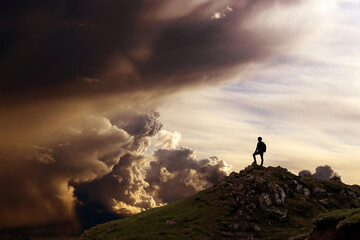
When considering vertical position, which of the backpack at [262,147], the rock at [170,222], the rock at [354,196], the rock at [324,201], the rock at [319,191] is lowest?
the rock at [170,222]

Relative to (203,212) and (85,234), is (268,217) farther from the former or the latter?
(85,234)

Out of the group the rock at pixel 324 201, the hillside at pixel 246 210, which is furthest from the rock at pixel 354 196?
the rock at pixel 324 201

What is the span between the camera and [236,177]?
70.7 metres

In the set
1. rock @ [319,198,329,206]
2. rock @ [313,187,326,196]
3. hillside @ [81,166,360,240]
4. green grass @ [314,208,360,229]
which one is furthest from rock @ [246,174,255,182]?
green grass @ [314,208,360,229]

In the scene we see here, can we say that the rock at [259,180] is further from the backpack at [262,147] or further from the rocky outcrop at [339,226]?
the rocky outcrop at [339,226]

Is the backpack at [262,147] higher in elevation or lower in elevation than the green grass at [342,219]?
higher

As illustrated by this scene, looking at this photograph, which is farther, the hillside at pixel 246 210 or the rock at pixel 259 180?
the rock at pixel 259 180

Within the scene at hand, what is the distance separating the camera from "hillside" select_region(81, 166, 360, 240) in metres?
55.2

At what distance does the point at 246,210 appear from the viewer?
2392 inches

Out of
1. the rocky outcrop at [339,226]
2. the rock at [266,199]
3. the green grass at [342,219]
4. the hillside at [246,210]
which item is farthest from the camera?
the rock at [266,199]

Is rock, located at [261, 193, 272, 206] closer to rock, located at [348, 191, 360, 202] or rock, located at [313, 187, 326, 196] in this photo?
rock, located at [313, 187, 326, 196]

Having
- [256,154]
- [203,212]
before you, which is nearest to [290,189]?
[256,154]

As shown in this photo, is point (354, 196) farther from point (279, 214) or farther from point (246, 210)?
point (246, 210)

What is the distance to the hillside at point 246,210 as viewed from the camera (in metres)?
55.2
